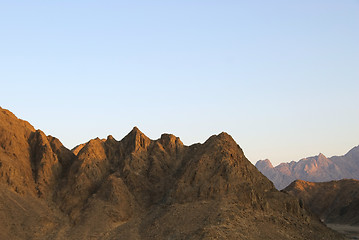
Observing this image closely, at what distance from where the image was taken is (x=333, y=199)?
12062 cm

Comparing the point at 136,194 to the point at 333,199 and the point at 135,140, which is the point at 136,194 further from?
the point at 333,199

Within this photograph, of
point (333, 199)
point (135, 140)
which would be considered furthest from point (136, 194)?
point (333, 199)

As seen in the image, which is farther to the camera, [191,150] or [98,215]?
[191,150]

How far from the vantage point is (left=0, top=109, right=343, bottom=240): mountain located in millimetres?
57031

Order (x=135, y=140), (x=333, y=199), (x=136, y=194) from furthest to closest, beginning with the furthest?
(x=333, y=199) → (x=135, y=140) → (x=136, y=194)

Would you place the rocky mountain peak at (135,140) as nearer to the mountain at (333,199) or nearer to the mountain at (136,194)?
the mountain at (136,194)

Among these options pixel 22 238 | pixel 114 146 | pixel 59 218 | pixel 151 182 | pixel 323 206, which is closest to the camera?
pixel 22 238

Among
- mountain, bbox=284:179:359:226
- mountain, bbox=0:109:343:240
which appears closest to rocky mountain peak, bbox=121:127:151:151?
mountain, bbox=0:109:343:240

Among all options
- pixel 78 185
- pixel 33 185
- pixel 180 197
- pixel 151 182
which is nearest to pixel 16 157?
pixel 33 185

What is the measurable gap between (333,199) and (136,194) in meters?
76.7

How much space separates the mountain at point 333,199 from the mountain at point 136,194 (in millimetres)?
47030

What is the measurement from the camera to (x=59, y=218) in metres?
61.8

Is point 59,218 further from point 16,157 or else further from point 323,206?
point 323,206

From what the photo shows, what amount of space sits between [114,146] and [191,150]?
15956mm
